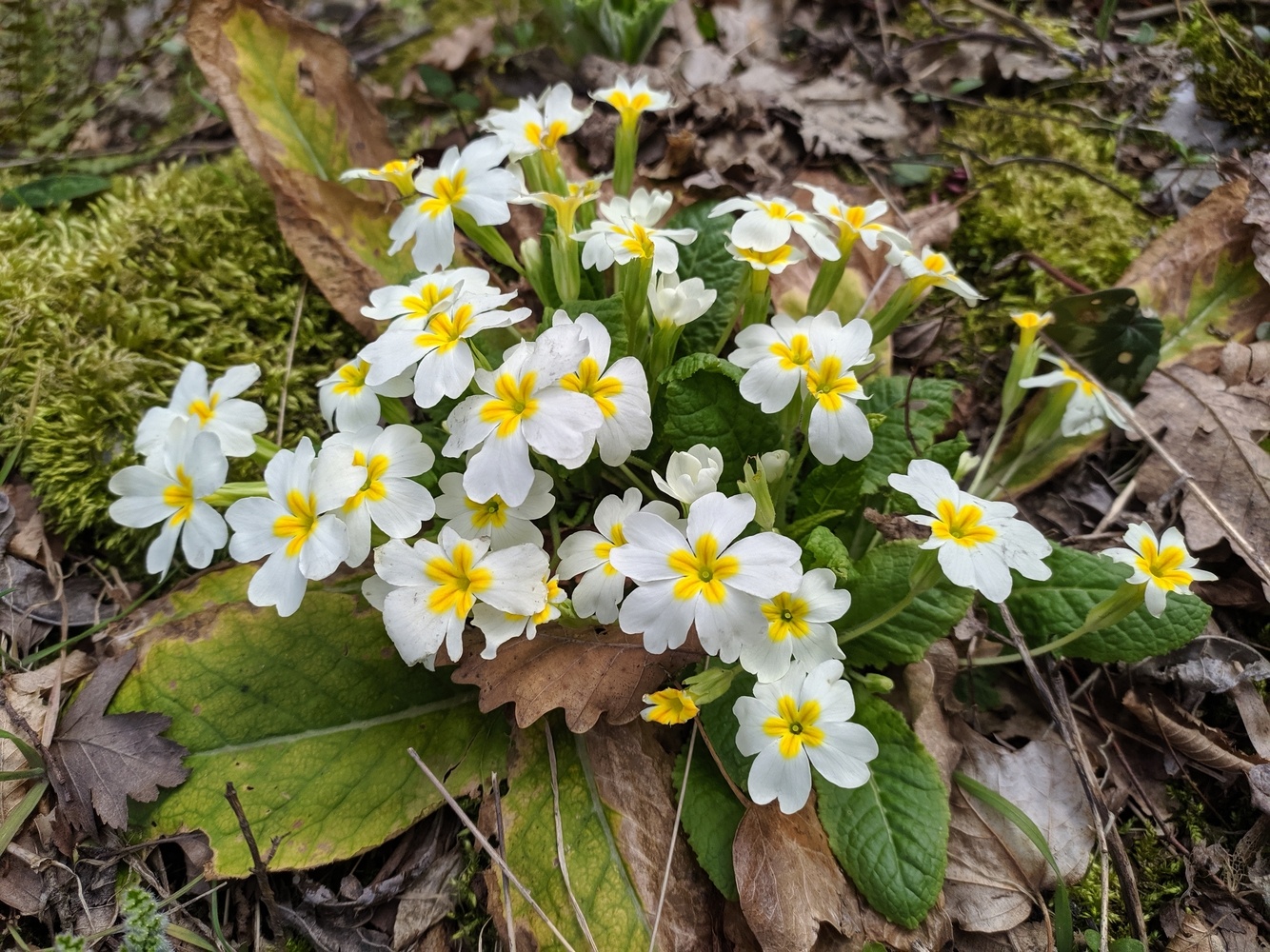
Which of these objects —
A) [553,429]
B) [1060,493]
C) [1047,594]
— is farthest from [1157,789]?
[553,429]

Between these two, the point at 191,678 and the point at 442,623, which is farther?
the point at 191,678

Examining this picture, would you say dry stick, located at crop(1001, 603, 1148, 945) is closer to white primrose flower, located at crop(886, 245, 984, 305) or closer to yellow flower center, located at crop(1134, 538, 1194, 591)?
yellow flower center, located at crop(1134, 538, 1194, 591)

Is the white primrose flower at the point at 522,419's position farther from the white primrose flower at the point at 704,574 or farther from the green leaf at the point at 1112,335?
the green leaf at the point at 1112,335

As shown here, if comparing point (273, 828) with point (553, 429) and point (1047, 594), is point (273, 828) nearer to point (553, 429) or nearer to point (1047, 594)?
point (553, 429)

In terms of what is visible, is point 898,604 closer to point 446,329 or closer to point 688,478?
point 688,478

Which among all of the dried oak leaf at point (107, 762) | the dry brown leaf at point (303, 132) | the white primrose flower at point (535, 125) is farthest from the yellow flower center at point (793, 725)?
the dry brown leaf at point (303, 132)

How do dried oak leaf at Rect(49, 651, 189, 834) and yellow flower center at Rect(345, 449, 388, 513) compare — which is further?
dried oak leaf at Rect(49, 651, 189, 834)

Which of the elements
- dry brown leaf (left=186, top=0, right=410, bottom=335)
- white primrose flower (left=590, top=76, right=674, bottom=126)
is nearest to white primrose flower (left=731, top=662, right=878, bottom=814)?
white primrose flower (left=590, top=76, right=674, bottom=126)
